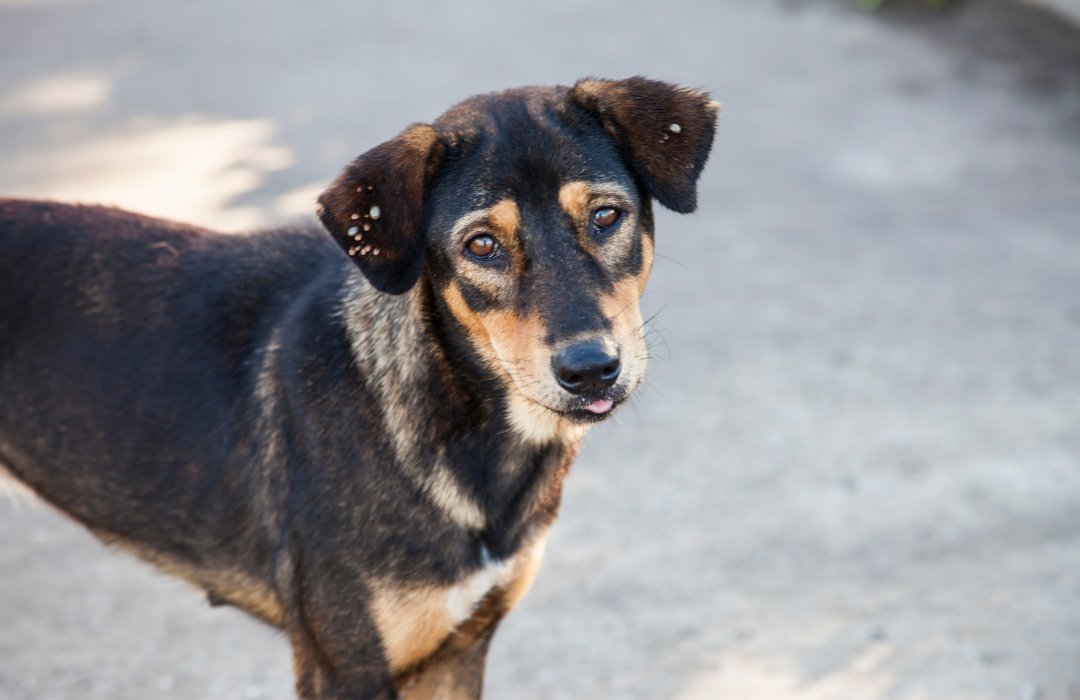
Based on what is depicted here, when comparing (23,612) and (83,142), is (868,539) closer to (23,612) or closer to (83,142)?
(23,612)

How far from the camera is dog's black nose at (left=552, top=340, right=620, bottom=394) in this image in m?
2.46

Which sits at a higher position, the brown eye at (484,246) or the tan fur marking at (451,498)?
the brown eye at (484,246)

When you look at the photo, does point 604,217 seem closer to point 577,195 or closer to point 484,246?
point 577,195

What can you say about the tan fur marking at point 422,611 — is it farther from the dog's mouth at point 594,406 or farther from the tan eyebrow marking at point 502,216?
the tan eyebrow marking at point 502,216

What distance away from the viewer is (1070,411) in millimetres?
4988

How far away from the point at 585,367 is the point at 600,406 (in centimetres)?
16

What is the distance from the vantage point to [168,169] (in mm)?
7715

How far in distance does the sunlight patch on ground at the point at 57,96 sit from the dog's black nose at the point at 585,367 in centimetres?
803

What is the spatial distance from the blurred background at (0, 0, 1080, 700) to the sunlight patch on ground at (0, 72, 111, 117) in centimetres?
5

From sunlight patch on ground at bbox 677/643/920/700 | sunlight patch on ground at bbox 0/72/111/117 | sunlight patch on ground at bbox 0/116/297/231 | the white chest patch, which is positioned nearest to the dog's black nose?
the white chest patch

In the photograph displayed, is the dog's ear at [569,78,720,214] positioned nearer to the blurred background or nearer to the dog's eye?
the dog's eye

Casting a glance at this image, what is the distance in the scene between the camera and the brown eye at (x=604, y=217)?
8.84 ft

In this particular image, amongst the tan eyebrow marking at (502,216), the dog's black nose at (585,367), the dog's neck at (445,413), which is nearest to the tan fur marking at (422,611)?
the dog's neck at (445,413)

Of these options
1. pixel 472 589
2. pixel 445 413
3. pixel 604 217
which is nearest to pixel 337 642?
pixel 472 589
